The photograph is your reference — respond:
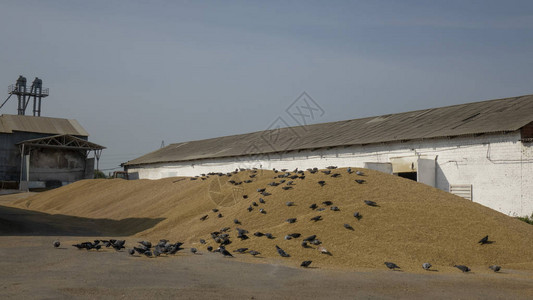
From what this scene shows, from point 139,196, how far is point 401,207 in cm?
1353

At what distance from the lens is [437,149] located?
22.1 m

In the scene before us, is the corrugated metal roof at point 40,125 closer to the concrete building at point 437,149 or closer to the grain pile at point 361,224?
the concrete building at point 437,149

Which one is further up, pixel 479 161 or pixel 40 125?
pixel 40 125

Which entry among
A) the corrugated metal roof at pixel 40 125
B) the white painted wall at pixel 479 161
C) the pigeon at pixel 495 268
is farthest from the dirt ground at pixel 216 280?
the corrugated metal roof at pixel 40 125

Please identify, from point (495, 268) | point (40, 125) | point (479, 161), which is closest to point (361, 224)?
point (495, 268)

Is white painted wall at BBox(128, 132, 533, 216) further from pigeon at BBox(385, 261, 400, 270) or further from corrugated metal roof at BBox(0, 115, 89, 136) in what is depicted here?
corrugated metal roof at BBox(0, 115, 89, 136)

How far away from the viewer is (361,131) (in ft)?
92.9

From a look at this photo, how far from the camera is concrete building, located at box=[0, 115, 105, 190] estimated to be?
41.9 m

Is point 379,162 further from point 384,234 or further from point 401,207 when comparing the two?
point 384,234

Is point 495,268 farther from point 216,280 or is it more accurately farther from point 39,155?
point 39,155

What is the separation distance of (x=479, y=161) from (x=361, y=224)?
11.0 metres

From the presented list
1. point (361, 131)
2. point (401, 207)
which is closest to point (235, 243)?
point (401, 207)

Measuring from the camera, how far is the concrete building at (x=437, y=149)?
19.2 metres

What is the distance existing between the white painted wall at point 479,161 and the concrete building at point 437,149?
0.03 meters
